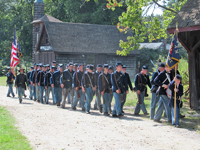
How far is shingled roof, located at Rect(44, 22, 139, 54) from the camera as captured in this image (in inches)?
1316

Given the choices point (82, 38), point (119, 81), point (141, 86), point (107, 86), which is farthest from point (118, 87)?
point (82, 38)

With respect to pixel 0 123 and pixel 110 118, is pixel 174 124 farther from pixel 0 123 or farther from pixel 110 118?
pixel 0 123

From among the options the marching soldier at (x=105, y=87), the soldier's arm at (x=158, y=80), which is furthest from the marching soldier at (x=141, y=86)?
the soldier's arm at (x=158, y=80)

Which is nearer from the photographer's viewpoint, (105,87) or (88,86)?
(105,87)

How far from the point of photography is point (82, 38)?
1403 inches

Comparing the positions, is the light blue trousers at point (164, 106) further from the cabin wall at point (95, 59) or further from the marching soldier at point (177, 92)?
the cabin wall at point (95, 59)

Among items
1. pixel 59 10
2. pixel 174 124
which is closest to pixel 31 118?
pixel 174 124

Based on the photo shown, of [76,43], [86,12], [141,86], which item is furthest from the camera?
[86,12]

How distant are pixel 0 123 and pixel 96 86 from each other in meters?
4.65

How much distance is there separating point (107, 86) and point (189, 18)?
14.2 feet

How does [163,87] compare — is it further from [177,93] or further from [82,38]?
[82,38]

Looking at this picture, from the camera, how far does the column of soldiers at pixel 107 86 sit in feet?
34.6

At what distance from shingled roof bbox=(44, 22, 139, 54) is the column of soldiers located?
15.3 m

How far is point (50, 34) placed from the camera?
109ft
